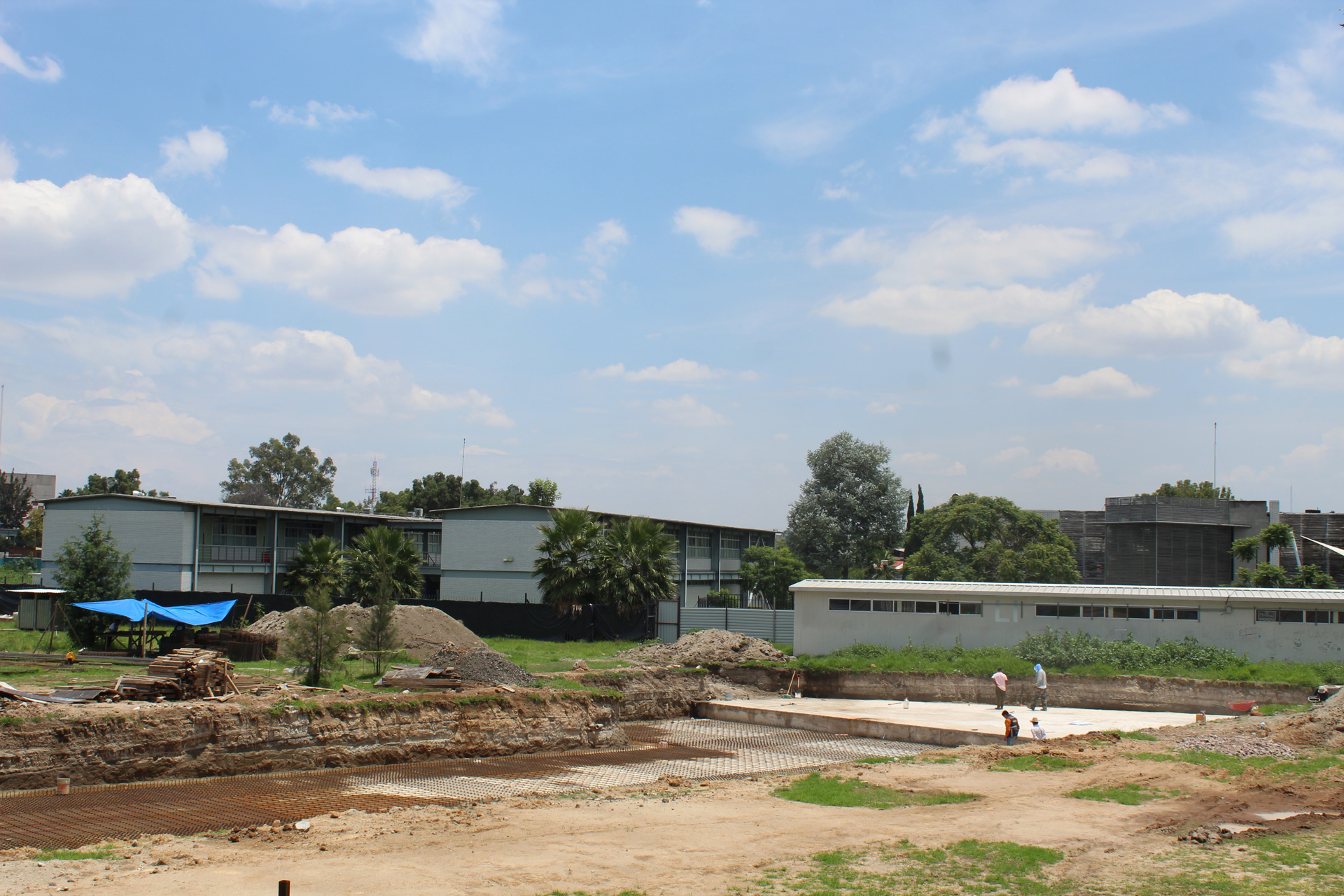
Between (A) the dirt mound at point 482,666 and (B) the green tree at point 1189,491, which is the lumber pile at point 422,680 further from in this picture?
(B) the green tree at point 1189,491

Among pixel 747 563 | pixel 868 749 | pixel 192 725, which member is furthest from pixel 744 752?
pixel 747 563

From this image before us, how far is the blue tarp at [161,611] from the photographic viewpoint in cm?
2598

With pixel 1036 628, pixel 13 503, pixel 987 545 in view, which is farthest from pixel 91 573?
pixel 13 503

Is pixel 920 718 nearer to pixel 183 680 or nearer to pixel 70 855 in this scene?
pixel 183 680

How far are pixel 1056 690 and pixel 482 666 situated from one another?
17677 millimetres

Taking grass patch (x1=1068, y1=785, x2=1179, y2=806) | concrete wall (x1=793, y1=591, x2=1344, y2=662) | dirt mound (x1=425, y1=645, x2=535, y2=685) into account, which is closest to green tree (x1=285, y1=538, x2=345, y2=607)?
dirt mound (x1=425, y1=645, x2=535, y2=685)

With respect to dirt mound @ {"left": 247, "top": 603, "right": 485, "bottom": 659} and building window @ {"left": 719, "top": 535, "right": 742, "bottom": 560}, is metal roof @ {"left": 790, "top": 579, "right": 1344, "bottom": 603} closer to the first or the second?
dirt mound @ {"left": 247, "top": 603, "right": 485, "bottom": 659}

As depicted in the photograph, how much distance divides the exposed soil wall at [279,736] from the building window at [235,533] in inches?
1146

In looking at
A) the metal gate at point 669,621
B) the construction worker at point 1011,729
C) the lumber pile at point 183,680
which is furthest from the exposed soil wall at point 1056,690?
the lumber pile at point 183,680

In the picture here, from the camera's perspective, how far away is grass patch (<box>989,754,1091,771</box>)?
18.8 m

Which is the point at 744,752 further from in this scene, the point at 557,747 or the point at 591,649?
the point at 591,649

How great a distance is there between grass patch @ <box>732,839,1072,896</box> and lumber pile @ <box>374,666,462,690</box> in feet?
48.1

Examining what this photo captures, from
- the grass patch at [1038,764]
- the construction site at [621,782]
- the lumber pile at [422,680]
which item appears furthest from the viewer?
the lumber pile at [422,680]

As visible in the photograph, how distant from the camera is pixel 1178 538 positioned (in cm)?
5625
